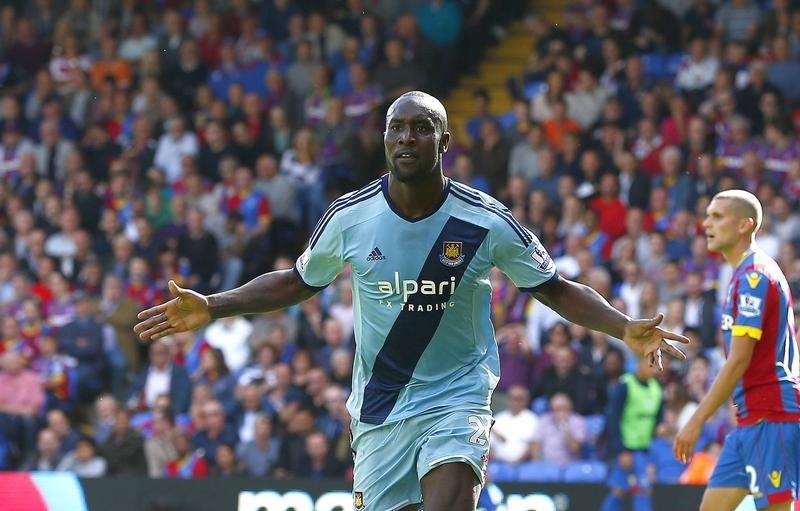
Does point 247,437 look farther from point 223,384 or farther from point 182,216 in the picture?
point 182,216

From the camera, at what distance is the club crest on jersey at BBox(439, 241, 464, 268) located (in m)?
6.91

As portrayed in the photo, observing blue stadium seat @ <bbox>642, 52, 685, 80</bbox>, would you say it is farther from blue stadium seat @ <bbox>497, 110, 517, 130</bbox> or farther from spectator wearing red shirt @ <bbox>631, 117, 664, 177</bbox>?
blue stadium seat @ <bbox>497, 110, 517, 130</bbox>

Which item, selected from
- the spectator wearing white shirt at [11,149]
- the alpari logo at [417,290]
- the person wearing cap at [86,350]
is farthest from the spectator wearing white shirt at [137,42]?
the alpari logo at [417,290]

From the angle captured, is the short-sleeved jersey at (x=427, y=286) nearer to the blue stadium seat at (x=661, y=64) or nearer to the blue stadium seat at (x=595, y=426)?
the blue stadium seat at (x=595, y=426)

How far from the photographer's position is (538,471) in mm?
13812

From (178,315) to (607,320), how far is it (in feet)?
6.65

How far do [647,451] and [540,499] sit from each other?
9.76ft

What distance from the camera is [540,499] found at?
10688mm

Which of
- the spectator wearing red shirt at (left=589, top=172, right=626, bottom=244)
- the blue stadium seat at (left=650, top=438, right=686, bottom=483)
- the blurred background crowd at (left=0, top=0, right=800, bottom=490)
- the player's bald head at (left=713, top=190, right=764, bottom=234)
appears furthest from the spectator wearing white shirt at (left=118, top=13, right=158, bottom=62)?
the player's bald head at (left=713, top=190, right=764, bottom=234)

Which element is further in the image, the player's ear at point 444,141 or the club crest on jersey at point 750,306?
the club crest on jersey at point 750,306

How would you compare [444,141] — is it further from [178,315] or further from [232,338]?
[232,338]

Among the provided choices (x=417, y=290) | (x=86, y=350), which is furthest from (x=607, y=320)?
(x=86, y=350)

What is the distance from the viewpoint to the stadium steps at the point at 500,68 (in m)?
19.9

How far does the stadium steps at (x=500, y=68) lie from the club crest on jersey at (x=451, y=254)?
12.8 metres
